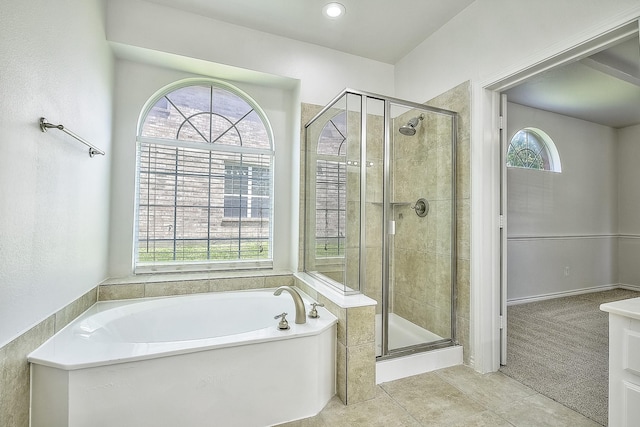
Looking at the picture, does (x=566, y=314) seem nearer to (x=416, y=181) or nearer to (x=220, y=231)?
(x=416, y=181)

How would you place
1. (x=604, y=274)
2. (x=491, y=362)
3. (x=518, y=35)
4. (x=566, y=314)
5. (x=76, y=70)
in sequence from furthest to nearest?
(x=604, y=274), (x=566, y=314), (x=491, y=362), (x=518, y=35), (x=76, y=70)

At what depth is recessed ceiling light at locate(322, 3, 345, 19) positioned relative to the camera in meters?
2.24

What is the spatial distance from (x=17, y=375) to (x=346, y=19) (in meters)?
2.96

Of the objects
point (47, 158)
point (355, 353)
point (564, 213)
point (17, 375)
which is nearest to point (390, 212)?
point (355, 353)

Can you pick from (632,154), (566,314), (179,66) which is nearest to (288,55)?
(179,66)

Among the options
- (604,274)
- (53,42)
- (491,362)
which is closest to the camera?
(53,42)

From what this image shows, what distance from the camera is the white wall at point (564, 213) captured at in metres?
3.86

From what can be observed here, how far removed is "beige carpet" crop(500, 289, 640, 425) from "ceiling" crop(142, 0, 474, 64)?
9.01 feet

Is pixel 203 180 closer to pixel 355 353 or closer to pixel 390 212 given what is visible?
pixel 390 212

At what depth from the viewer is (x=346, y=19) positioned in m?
2.42

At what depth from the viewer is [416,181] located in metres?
2.50

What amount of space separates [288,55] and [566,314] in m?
4.12

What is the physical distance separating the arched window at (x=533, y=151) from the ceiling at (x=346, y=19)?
7.13 ft

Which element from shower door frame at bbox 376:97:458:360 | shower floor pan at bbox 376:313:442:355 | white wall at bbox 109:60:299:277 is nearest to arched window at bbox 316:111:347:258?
shower door frame at bbox 376:97:458:360
